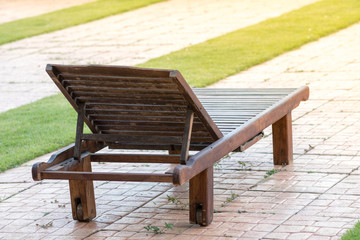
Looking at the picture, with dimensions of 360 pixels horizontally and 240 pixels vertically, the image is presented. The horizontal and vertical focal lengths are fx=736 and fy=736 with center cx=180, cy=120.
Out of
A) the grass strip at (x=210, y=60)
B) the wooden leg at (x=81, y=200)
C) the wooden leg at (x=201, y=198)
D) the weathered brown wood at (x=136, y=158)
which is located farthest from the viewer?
the grass strip at (x=210, y=60)

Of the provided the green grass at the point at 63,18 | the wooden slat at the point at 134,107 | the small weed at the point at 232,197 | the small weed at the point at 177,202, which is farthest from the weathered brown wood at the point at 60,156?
the green grass at the point at 63,18

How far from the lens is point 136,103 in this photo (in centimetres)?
493

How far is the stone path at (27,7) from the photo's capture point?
2150 centimetres

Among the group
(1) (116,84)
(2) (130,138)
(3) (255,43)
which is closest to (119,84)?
(1) (116,84)

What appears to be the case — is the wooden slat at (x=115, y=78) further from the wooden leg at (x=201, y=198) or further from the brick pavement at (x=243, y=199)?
the brick pavement at (x=243, y=199)

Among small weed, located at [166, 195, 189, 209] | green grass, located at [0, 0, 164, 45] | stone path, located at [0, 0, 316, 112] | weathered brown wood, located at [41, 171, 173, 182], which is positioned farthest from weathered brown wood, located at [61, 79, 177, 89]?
green grass, located at [0, 0, 164, 45]

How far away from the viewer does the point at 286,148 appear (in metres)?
6.14

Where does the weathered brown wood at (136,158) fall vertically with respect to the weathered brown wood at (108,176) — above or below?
below

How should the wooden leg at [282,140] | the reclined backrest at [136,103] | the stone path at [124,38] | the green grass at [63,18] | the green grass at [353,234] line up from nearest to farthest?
the green grass at [353,234] → the reclined backrest at [136,103] → the wooden leg at [282,140] → the stone path at [124,38] → the green grass at [63,18]

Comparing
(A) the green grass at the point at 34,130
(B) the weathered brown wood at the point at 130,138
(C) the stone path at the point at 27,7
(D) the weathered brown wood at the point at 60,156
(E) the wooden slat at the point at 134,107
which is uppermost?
(C) the stone path at the point at 27,7

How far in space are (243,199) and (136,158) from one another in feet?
2.78

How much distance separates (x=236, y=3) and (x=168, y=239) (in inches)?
660

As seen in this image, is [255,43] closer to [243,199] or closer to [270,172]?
[270,172]

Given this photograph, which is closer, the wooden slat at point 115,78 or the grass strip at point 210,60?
the wooden slat at point 115,78
